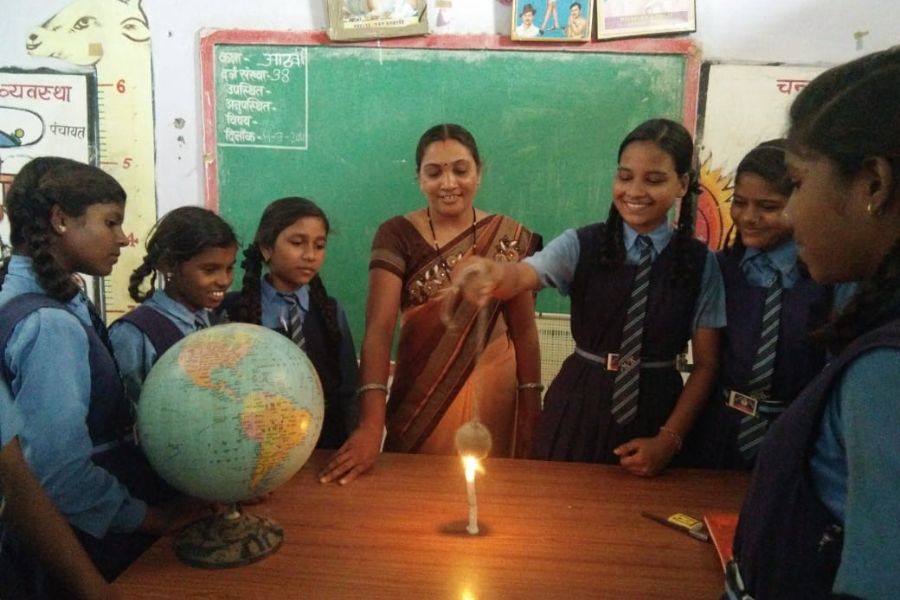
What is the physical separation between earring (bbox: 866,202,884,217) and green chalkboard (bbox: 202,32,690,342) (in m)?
2.08

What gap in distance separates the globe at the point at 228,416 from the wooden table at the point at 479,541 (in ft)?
0.34

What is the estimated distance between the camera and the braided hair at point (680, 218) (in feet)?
5.58

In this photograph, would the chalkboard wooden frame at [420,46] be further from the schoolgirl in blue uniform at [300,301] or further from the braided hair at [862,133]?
the braided hair at [862,133]

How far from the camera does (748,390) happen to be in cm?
164

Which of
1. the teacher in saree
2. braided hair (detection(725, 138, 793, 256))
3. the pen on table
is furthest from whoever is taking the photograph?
the teacher in saree

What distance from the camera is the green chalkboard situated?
2732 millimetres

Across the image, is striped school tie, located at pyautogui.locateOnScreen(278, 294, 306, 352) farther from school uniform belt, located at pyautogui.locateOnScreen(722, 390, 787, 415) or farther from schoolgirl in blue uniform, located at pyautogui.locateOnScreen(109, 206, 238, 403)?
school uniform belt, located at pyautogui.locateOnScreen(722, 390, 787, 415)

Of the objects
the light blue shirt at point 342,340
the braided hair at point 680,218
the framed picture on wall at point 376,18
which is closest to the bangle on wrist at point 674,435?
the braided hair at point 680,218

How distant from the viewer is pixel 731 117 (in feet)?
8.87

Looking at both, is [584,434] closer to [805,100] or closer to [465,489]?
[465,489]

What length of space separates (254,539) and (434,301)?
3.15 feet

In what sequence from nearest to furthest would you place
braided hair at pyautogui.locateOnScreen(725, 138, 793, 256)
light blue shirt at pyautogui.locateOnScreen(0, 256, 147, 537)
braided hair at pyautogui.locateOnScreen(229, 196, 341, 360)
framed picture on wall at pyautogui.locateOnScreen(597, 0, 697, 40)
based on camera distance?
light blue shirt at pyautogui.locateOnScreen(0, 256, 147, 537)
braided hair at pyautogui.locateOnScreen(725, 138, 793, 256)
braided hair at pyautogui.locateOnScreen(229, 196, 341, 360)
framed picture on wall at pyautogui.locateOnScreen(597, 0, 697, 40)

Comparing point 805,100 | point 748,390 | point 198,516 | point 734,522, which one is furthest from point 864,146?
point 198,516

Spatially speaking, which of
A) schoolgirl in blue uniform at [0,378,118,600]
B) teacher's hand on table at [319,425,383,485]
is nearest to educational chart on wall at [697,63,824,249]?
teacher's hand on table at [319,425,383,485]
